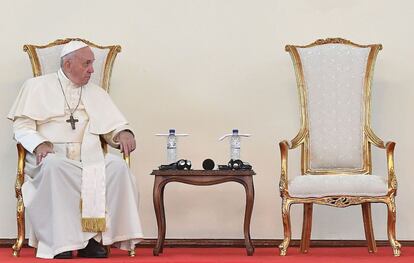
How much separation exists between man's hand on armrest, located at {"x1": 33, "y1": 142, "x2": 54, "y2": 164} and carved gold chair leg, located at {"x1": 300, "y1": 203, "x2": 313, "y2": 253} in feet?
5.61

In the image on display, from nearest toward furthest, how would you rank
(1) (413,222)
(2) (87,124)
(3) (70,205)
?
(3) (70,205) → (2) (87,124) → (1) (413,222)

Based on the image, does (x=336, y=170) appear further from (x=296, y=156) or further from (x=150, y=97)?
(x=150, y=97)

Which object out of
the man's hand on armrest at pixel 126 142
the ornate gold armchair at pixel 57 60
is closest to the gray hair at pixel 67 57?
the ornate gold armchair at pixel 57 60

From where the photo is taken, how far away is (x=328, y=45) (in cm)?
699

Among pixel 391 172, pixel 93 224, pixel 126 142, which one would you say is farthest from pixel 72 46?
pixel 391 172

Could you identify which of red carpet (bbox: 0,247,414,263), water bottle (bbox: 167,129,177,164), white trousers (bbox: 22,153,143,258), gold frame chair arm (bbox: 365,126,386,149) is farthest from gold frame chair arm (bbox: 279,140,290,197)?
white trousers (bbox: 22,153,143,258)

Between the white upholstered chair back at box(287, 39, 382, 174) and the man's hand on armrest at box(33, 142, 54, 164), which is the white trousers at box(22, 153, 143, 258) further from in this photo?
the white upholstered chair back at box(287, 39, 382, 174)

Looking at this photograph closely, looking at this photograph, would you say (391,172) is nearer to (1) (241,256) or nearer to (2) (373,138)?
(2) (373,138)

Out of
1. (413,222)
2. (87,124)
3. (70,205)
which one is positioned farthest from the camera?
(413,222)

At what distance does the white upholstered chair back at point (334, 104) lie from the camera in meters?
6.79

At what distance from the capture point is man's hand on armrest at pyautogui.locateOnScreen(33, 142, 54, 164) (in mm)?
6133

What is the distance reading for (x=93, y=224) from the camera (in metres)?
5.95

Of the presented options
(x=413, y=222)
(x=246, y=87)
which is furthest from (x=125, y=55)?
(x=413, y=222)

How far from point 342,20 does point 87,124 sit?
206 cm
